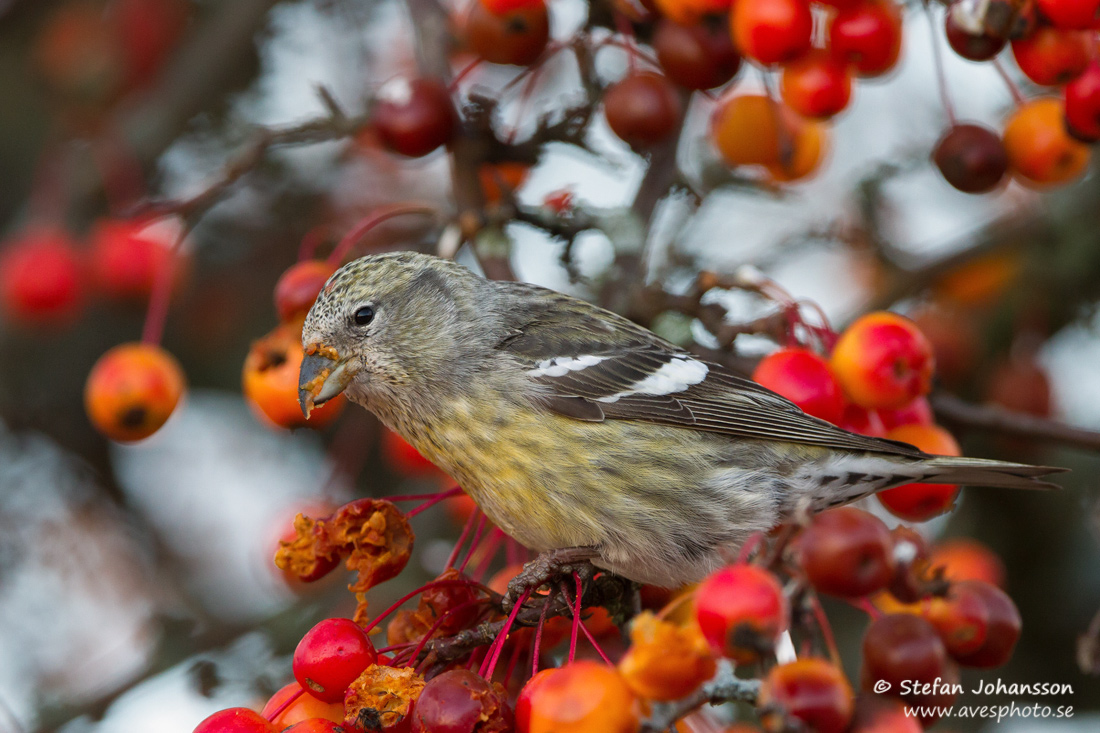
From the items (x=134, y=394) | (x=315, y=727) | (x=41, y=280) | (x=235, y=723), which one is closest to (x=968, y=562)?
(x=315, y=727)

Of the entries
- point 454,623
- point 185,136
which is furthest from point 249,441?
point 454,623

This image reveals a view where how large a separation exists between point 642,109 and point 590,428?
3.30ft

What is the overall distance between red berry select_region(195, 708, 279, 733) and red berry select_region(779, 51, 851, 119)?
7.51 ft

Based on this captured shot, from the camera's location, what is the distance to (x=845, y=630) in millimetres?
4387

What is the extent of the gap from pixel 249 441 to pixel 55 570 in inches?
45.5

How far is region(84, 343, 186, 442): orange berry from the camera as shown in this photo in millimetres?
3289

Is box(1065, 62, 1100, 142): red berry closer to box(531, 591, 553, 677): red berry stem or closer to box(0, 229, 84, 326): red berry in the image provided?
box(531, 591, 553, 677): red berry stem

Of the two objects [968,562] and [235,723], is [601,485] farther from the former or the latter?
[968,562]

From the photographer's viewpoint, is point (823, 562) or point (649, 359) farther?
point (649, 359)

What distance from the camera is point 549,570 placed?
2.42m

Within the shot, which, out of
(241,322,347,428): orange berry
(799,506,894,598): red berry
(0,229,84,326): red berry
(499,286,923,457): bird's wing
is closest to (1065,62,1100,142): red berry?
(499,286,923,457): bird's wing

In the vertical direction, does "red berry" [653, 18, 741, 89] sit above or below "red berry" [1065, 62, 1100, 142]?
below

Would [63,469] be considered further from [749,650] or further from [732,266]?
[749,650]

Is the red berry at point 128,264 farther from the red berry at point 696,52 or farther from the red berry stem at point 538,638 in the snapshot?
the red berry stem at point 538,638
